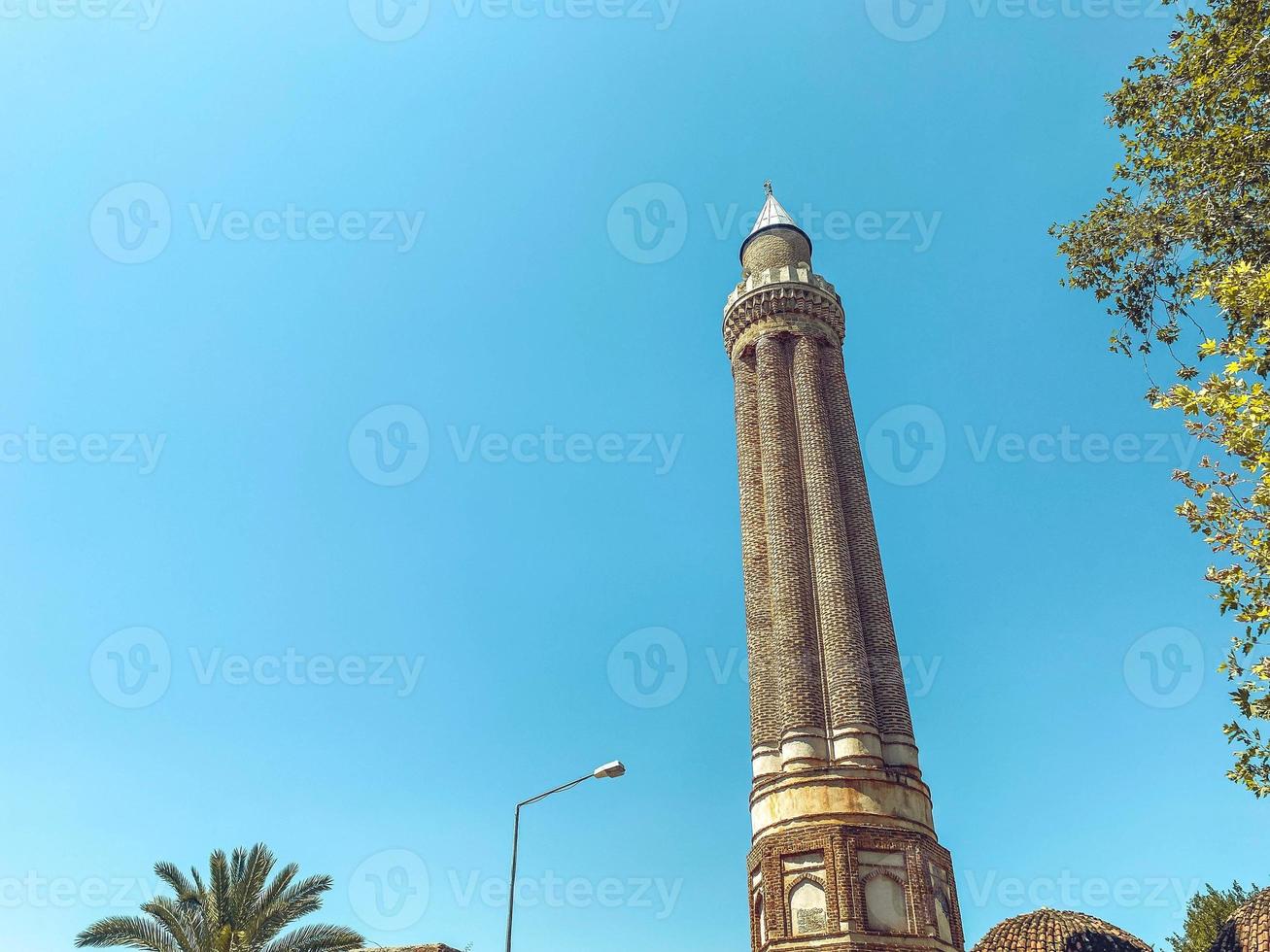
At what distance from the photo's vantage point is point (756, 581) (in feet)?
85.6

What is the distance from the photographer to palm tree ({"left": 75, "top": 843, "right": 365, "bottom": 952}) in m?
20.9

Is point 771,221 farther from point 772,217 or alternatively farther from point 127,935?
point 127,935

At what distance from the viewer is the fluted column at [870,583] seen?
74.7 ft

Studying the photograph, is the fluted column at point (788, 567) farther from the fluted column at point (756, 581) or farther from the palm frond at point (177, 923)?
the palm frond at point (177, 923)

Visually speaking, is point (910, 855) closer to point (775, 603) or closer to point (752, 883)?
point (752, 883)

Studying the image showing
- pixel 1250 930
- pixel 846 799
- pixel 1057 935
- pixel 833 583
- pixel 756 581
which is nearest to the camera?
pixel 1250 930

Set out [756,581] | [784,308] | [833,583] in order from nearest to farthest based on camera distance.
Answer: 1. [833,583]
2. [756,581]
3. [784,308]

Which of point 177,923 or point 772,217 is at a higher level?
point 772,217

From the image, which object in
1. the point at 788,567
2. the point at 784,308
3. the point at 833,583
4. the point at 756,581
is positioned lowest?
the point at 833,583

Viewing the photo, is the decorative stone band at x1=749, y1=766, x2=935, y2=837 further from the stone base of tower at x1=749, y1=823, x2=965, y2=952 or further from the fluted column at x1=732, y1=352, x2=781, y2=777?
the fluted column at x1=732, y1=352, x2=781, y2=777

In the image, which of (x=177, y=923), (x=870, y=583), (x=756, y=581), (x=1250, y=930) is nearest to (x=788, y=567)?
(x=756, y=581)

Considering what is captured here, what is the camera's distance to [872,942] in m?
19.2

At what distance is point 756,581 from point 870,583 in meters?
3.22

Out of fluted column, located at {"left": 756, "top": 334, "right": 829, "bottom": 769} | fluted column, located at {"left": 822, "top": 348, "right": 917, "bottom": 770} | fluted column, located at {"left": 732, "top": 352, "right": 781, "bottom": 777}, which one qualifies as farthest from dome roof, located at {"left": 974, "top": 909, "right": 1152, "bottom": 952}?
fluted column, located at {"left": 732, "top": 352, "right": 781, "bottom": 777}
